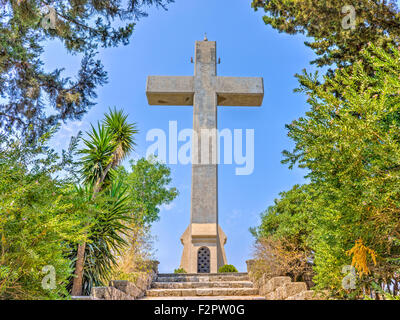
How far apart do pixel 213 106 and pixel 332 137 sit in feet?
32.8

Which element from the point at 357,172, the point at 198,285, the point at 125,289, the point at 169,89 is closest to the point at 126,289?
the point at 125,289

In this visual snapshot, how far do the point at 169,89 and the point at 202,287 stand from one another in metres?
7.65

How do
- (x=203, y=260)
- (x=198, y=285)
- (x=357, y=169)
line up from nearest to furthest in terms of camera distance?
(x=357, y=169)
(x=198, y=285)
(x=203, y=260)

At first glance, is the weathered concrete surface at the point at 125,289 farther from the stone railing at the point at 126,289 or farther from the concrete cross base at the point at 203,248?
the concrete cross base at the point at 203,248

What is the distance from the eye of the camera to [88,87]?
692cm

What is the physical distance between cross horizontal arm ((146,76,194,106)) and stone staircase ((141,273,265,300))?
6.78 metres

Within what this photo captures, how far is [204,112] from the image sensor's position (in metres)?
12.8

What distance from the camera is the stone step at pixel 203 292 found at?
278 inches

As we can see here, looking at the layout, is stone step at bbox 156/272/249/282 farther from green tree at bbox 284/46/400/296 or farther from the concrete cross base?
green tree at bbox 284/46/400/296

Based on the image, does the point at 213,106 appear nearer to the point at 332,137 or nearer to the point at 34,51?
the point at 34,51

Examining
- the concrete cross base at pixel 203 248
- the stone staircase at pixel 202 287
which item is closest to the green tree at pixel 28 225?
the stone staircase at pixel 202 287

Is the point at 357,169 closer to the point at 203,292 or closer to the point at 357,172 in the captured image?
the point at 357,172

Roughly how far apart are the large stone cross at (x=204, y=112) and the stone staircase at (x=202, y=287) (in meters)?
2.43

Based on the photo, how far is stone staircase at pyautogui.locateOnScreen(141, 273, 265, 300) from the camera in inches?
273
